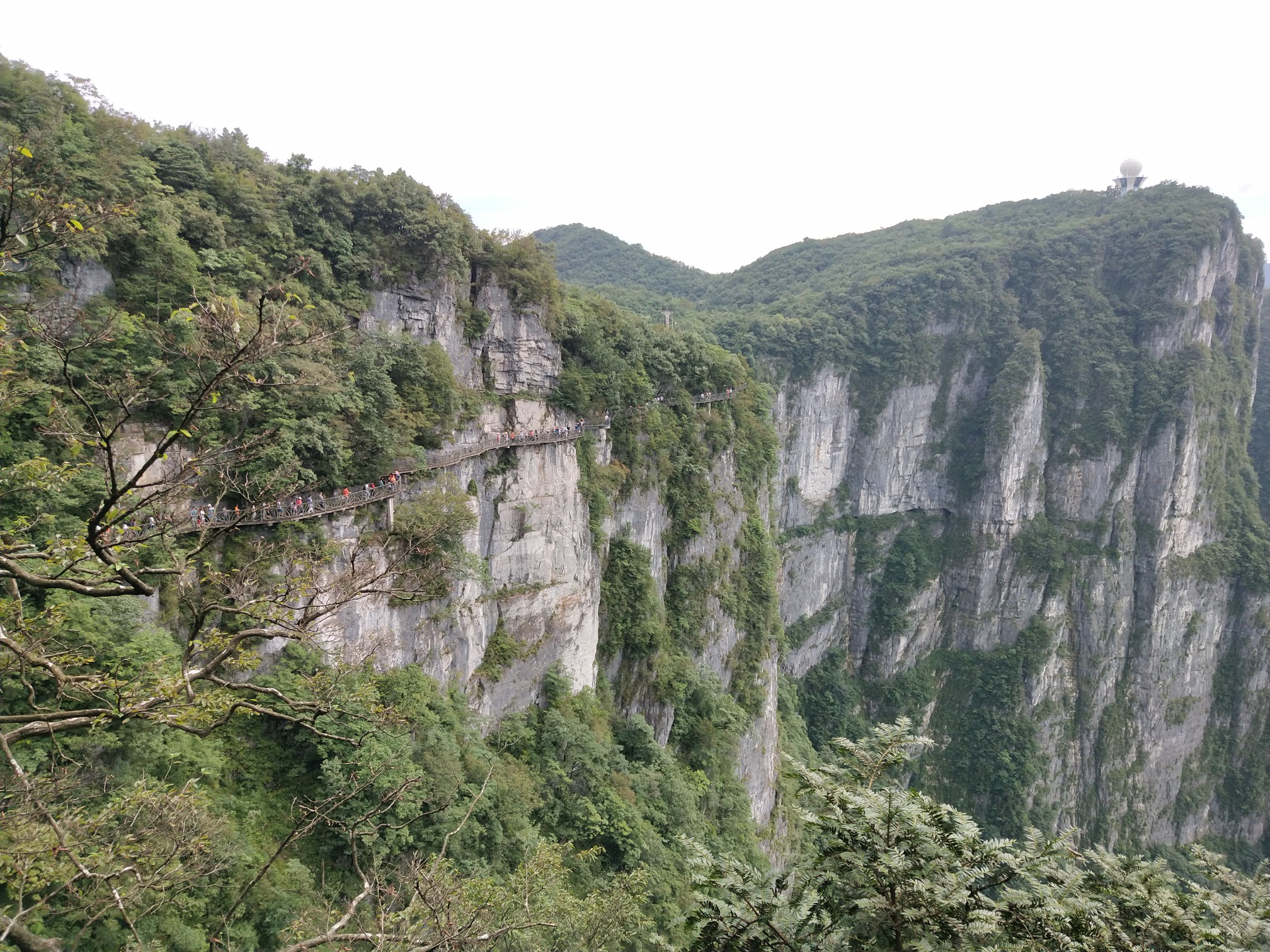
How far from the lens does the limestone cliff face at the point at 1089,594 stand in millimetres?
45781

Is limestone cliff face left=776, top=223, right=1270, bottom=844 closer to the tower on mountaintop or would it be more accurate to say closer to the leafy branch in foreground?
the tower on mountaintop

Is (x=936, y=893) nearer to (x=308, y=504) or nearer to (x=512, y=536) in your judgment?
(x=308, y=504)

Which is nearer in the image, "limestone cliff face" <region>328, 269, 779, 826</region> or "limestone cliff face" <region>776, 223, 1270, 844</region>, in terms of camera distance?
"limestone cliff face" <region>328, 269, 779, 826</region>

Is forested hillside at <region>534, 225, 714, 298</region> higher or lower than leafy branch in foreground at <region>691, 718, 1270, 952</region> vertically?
higher

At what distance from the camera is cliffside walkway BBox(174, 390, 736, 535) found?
12062 mm

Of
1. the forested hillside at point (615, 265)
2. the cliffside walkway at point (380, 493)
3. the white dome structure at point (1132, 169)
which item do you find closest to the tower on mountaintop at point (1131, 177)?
the white dome structure at point (1132, 169)

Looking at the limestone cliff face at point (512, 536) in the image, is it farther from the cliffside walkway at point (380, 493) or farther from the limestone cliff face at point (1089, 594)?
the limestone cliff face at point (1089, 594)

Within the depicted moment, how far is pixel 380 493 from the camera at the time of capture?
14.5 metres

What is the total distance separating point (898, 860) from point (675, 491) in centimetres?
1967

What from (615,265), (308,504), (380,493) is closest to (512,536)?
(380,493)

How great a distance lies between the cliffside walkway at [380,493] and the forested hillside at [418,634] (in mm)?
191

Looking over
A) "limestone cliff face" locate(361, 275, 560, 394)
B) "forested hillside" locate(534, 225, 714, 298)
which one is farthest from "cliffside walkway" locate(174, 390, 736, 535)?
"forested hillside" locate(534, 225, 714, 298)

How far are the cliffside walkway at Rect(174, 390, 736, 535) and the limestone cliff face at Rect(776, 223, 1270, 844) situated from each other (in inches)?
1123

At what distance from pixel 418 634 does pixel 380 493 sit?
3549 millimetres
